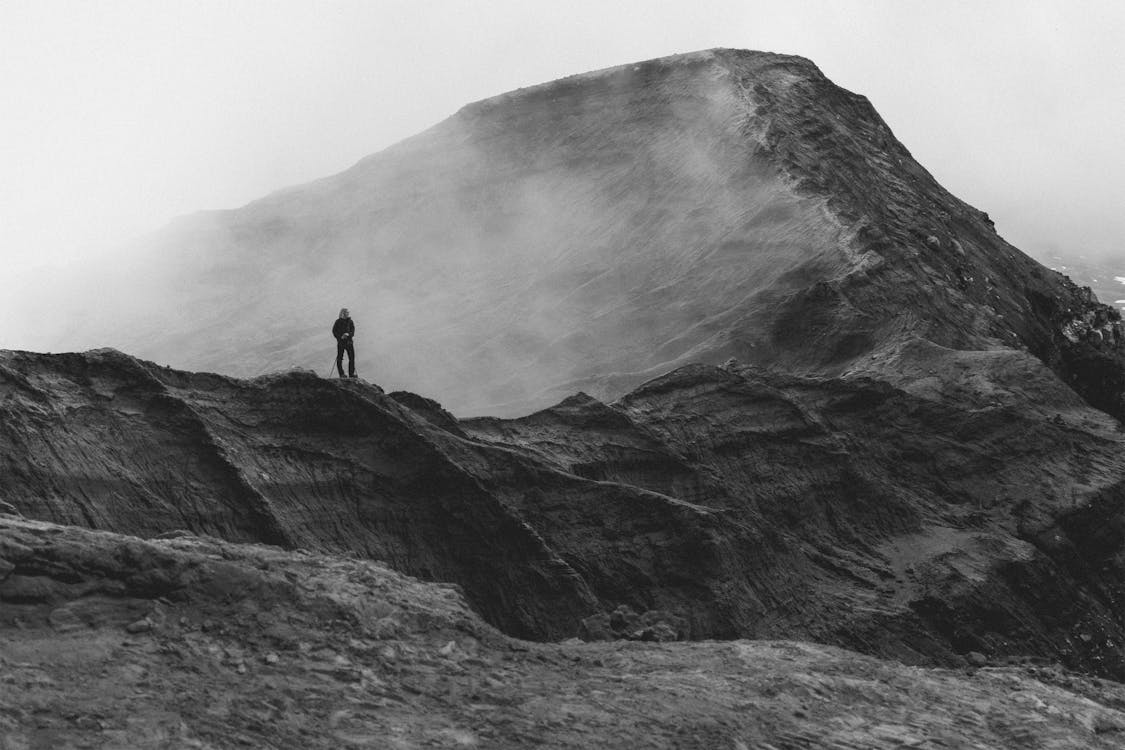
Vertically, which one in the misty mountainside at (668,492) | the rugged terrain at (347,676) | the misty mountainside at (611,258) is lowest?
the rugged terrain at (347,676)

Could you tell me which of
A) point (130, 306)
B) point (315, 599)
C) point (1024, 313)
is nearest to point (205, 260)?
point (130, 306)

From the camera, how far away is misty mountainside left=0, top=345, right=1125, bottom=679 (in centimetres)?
1583

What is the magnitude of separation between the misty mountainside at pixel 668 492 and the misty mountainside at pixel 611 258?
3075mm

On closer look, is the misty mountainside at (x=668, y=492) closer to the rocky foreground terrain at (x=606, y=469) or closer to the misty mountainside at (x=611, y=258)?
the rocky foreground terrain at (x=606, y=469)

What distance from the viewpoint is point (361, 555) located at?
1641cm

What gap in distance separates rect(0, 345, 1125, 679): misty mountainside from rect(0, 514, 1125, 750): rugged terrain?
0.87 metres

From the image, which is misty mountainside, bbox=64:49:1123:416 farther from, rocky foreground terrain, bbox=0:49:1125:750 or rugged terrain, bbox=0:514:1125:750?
rugged terrain, bbox=0:514:1125:750

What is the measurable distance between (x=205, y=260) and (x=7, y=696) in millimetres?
39109

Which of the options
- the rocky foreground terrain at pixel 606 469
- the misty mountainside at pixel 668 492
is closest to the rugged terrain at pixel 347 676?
the rocky foreground terrain at pixel 606 469

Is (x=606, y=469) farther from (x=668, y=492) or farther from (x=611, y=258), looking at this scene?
(x=611, y=258)

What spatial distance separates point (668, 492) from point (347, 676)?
390 inches

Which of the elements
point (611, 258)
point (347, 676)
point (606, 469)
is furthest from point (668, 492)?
point (611, 258)

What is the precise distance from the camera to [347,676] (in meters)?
11.6

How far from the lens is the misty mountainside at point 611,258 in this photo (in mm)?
31438
